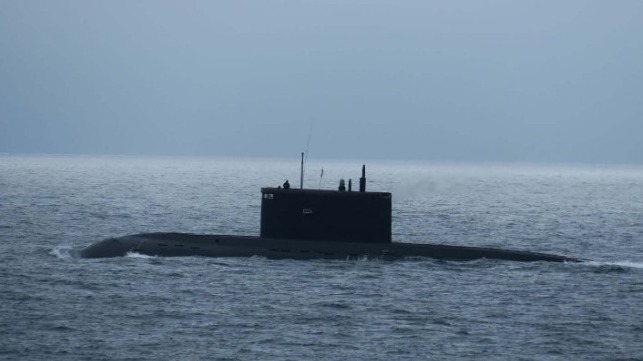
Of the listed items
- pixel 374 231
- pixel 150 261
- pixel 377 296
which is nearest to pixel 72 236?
pixel 150 261

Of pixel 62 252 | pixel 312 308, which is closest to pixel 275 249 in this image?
pixel 312 308

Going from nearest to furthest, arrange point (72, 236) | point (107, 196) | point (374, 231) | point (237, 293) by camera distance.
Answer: point (237, 293) < point (374, 231) < point (72, 236) < point (107, 196)

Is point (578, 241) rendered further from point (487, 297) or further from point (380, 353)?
point (380, 353)

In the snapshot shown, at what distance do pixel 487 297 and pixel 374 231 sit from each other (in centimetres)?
680

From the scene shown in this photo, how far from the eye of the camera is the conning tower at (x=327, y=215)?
38719mm

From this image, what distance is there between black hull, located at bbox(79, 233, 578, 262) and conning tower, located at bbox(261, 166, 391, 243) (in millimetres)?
321

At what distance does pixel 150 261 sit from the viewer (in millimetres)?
39656

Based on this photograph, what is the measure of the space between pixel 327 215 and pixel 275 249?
2208 mm

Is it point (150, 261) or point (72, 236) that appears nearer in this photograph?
point (150, 261)

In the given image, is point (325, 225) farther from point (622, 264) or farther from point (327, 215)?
point (622, 264)

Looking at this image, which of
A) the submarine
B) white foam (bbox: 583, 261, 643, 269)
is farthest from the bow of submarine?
white foam (bbox: 583, 261, 643, 269)

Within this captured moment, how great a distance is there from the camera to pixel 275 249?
39.1 m

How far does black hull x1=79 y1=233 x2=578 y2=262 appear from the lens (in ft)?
128

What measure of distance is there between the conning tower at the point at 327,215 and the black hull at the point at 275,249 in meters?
0.32
